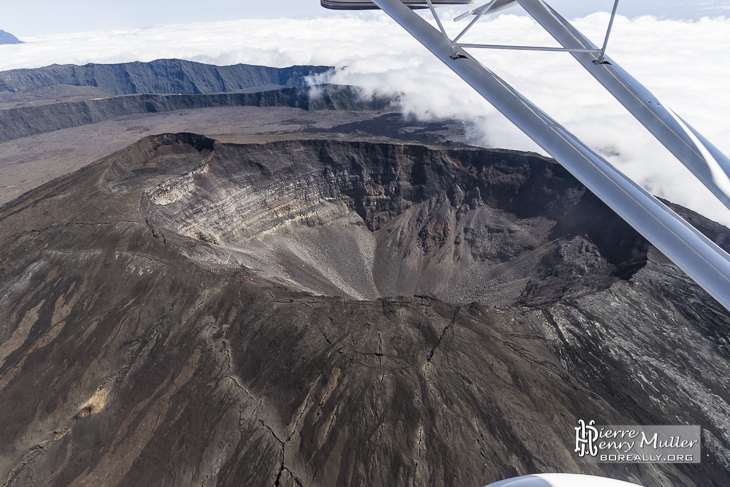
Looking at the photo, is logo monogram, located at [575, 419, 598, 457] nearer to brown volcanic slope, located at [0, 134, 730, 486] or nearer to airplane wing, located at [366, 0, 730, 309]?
brown volcanic slope, located at [0, 134, 730, 486]

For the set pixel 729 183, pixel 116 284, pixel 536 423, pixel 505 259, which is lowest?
pixel 505 259

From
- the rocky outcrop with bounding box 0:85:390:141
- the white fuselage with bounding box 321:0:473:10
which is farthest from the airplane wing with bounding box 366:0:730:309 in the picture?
the rocky outcrop with bounding box 0:85:390:141

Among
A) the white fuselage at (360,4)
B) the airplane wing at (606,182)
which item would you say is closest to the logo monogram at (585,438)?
the airplane wing at (606,182)

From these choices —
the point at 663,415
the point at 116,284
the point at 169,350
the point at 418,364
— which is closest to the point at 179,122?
the point at 116,284

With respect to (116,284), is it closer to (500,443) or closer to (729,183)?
(500,443)

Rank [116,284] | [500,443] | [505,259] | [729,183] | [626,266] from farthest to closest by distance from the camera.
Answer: [505,259] → [626,266] → [116,284] → [500,443] → [729,183]

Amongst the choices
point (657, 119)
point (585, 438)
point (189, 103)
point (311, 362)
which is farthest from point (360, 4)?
point (189, 103)
